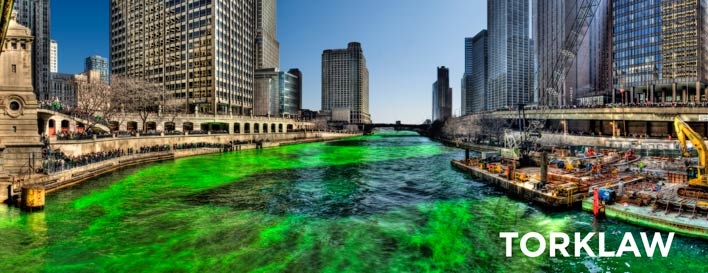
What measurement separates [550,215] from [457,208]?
25.3ft

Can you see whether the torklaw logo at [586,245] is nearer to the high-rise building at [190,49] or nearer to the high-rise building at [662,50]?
the high-rise building at [662,50]

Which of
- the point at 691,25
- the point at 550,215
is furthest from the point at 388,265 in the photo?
the point at 691,25

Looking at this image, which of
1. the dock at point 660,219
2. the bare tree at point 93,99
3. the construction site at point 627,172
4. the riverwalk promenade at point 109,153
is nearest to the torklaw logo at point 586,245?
the dock at point 660,219

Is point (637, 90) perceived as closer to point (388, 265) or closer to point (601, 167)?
point (601, 167)

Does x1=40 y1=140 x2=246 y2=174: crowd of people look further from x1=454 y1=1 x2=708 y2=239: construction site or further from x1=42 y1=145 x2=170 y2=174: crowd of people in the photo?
x1=454 y1=1 x2=708 y2=239: construction site

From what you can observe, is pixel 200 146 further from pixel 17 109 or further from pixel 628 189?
pixel 628 189

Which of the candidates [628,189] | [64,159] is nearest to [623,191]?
[628,189]

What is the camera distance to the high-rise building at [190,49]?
6078 inches

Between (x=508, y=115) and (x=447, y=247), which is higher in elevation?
(x=508, y=115)

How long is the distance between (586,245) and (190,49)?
538 ft

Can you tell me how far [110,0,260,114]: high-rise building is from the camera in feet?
506

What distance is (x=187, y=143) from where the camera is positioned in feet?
299

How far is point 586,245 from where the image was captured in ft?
81.4

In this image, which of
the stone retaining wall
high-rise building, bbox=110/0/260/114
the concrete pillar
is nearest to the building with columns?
the stone retaining wall
